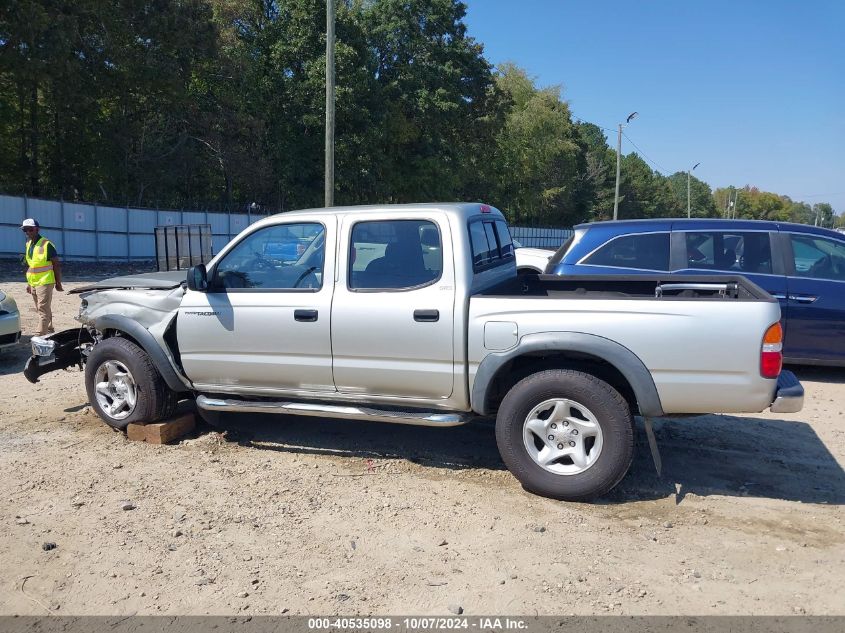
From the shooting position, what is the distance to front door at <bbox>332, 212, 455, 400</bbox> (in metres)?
4.82

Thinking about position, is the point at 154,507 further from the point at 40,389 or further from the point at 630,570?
the point at 40,389

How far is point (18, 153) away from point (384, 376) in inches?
1306

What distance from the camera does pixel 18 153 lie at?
31906 millimetres

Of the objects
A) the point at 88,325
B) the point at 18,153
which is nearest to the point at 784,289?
the point at 88,325

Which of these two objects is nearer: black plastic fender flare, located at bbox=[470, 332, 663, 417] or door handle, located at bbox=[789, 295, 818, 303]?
black plastic fender flare, located at bbox=[470, 332, 663, 417]

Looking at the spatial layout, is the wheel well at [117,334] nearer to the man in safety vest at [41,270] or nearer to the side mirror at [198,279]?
the side mirror at [198,279]

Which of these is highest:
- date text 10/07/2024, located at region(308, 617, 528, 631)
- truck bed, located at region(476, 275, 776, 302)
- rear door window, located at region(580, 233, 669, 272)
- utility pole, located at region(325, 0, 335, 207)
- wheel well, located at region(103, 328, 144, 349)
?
utility pole, located at region(325, 0, 335, 207)

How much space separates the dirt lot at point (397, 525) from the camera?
3.57 m

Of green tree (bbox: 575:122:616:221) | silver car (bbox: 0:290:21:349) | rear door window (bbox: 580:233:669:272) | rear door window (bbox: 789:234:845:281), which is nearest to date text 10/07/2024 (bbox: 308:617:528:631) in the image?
rear door window (bbox: 580:233:669:272)

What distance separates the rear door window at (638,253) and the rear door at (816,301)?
1366mm

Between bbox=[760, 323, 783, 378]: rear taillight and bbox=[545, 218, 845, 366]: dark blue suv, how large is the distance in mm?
3889

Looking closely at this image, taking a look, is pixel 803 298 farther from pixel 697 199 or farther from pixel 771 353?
pixel 697 199

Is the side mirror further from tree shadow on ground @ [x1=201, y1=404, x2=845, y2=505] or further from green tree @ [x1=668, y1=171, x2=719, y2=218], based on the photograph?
green tree @ [x1=668, y1=171, x2=719, y2=218]

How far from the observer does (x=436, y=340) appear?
4801mm
